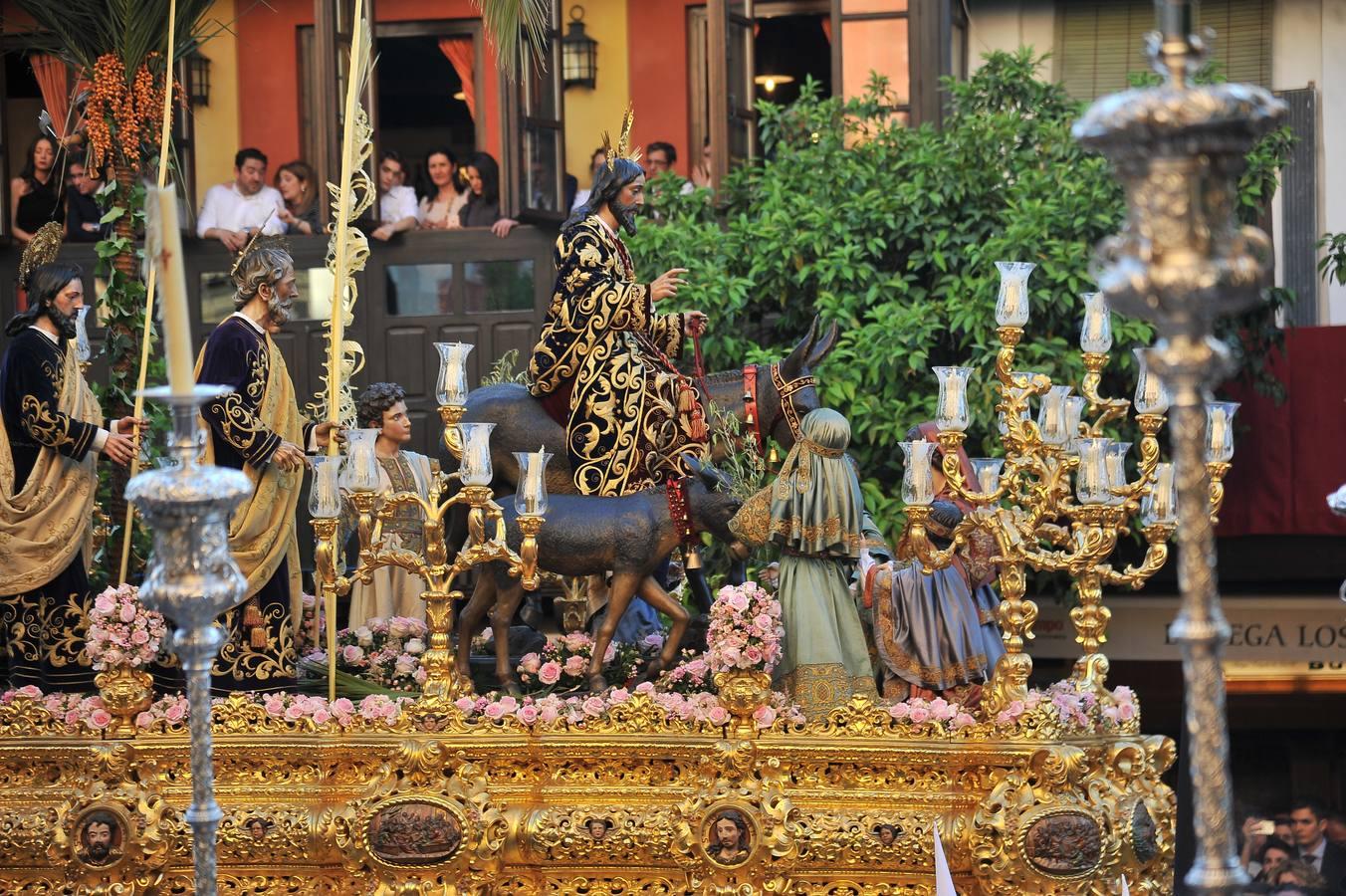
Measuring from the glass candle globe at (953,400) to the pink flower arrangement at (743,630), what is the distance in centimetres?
99

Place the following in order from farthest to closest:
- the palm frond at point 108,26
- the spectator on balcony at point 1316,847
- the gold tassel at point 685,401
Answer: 1. the spectator on balcony at point 1316,847
2. the palm frond at point 108,26
3. the gold tassel at point 685,401

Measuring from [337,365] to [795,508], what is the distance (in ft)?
6.37

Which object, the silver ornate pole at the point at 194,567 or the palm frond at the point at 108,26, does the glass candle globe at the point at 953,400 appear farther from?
the palm frond at the point at 108,26

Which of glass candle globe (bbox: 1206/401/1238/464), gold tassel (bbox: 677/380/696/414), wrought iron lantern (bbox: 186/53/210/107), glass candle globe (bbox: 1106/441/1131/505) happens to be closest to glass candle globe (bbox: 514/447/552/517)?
gold tassel (bbox: 677/380/696/414)

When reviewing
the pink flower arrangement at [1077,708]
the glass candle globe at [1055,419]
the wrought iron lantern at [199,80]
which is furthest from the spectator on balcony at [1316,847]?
the wrought iron lantern at [199,80]

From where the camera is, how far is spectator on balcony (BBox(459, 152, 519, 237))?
16328 millimetres

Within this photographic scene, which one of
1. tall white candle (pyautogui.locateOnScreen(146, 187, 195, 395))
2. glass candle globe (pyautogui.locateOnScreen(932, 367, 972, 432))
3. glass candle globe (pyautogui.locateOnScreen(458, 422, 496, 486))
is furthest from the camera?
glass candle globe (pyautogui.locateOnScreen(458, 422, 496, 486))

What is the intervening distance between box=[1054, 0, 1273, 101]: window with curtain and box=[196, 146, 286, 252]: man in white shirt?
6.04m

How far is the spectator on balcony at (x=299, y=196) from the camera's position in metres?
16.2

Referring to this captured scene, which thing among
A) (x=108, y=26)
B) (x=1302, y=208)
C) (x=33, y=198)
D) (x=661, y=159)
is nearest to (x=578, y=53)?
(x=661, y=159)

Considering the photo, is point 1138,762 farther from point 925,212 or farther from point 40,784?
point 925,212

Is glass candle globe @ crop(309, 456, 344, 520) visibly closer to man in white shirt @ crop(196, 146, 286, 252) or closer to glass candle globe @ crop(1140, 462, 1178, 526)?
glass candle globe @ crop(1140, 462, 1178, 526)

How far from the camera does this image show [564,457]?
988cm

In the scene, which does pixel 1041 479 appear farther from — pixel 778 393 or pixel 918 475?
pixel 778 393
